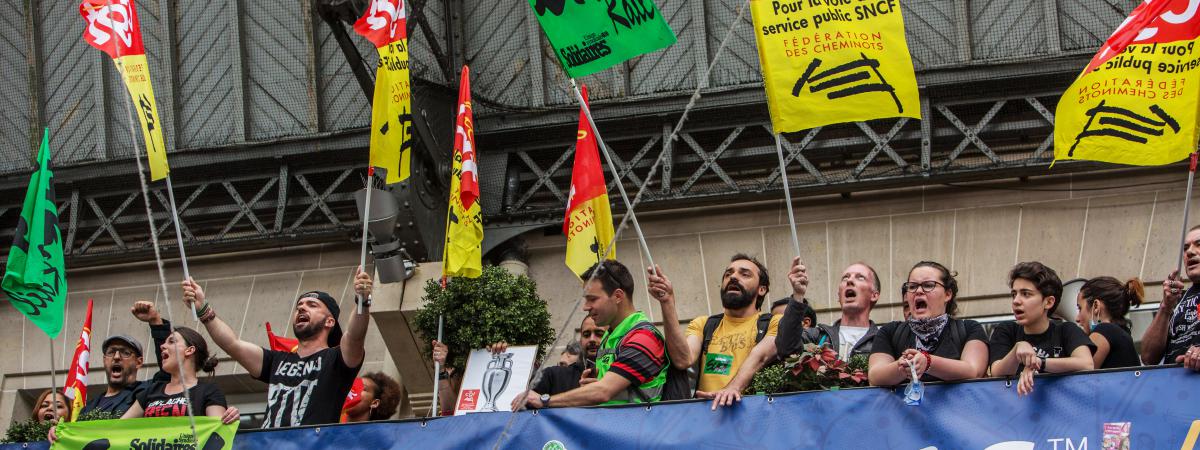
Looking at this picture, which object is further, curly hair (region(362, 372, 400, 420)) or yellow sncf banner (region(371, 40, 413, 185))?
yellow sncf banner (region(371, 40, 413, 185))

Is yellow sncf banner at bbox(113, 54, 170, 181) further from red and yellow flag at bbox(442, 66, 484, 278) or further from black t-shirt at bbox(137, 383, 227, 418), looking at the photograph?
red and yellow flag at bbox(442, 66, 484, 278)

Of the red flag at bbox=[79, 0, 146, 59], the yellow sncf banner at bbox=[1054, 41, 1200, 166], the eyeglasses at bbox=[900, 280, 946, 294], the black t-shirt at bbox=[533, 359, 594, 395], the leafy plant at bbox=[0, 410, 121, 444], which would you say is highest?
the red flag at bbox=[79, 0, 146, 59]

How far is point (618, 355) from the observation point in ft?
25.5

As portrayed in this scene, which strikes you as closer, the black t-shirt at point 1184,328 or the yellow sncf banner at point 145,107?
the black t-shirt at point 1184,328

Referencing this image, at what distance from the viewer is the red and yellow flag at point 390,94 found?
9.84 metres

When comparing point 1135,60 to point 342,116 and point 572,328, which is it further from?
point 342,116

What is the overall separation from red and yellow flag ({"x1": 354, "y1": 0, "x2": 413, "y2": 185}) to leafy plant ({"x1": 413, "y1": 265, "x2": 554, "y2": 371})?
3.64ft

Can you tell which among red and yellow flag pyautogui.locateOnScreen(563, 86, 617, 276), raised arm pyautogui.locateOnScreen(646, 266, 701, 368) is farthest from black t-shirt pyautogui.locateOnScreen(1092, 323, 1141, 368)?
red and yellow flag pyautogui.locateOnScreen(563, 86, 617, 276)

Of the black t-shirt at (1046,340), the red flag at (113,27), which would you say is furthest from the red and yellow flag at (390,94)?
the black t-shirt at (1046,340)

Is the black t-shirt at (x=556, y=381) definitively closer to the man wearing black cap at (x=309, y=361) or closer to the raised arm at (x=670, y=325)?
the raised arm at (x=670, y=325)

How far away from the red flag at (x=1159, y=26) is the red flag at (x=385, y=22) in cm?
452

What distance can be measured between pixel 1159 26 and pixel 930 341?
2500 millimetres

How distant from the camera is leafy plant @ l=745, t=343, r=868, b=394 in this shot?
24.5 ft

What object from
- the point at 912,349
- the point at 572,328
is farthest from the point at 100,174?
the point at 912,349
